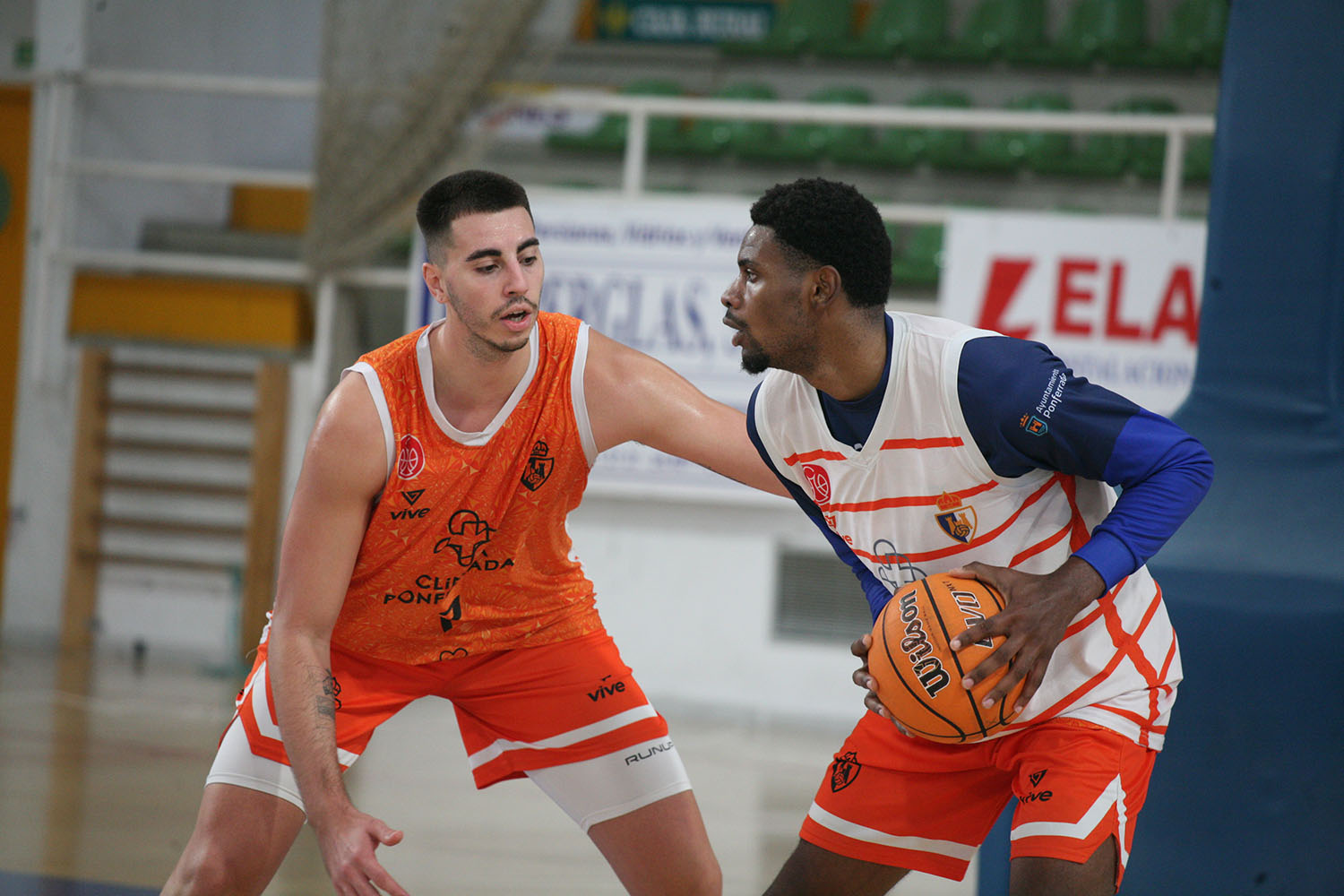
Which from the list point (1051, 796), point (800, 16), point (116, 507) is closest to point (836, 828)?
point (1051, 796)

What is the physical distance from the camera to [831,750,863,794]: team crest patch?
8.78ft

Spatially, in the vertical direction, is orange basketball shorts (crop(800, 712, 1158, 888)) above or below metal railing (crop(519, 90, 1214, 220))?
below

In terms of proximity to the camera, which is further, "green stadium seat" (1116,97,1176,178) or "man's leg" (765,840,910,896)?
"green stadium seat" (1116,97,1176,178)

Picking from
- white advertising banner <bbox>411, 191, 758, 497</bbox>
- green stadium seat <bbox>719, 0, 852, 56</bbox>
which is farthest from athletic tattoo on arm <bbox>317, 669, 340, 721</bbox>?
green stadium seat <bbox>719, 0, 852, 56</bbox>

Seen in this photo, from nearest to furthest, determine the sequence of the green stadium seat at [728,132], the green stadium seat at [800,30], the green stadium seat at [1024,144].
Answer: the green stadium seat at [1024,144] → the green stadium seat at [728,132] → the green stadium seat at [800,30]

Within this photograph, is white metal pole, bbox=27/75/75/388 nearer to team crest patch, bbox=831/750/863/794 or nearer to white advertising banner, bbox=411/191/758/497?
white advertising banner, bbox=411/191/758/497

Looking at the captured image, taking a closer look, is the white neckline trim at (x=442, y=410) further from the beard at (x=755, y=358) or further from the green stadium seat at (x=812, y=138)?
the green stadium seat at (x=812, y=138)

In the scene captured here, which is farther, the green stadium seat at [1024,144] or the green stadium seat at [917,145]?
the green stadium seat at [917,145]

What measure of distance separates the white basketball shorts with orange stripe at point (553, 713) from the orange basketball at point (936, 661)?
2.46 ft

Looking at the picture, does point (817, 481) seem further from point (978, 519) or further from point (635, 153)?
point (635, 153)

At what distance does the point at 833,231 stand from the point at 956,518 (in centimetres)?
56

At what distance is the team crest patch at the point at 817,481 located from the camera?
260cm

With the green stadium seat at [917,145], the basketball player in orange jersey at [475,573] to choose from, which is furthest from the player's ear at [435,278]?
the green stadium seat at [917,145]

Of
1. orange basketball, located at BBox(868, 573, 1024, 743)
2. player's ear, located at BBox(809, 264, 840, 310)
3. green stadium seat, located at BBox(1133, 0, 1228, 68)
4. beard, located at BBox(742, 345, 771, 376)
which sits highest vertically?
green stadium seat, located at BBox(1133, 0, 1228, 68)
